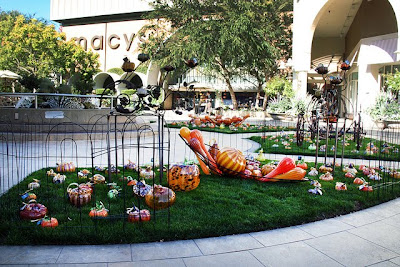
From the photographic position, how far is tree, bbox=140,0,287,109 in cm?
2650

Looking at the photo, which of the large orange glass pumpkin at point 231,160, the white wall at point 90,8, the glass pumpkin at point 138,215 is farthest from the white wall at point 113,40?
the glass pumpkin at point 138,215

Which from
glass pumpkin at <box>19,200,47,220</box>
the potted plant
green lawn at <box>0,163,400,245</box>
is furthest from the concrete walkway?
the potted plant

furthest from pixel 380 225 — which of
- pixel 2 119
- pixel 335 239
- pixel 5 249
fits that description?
pixel 2 119

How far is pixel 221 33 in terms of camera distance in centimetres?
2592

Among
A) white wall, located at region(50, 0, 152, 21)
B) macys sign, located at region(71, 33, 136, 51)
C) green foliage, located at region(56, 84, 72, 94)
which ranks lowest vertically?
green foliage, located at region(56, 84, 72, 94)

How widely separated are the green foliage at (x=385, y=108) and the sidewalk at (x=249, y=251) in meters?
15.9

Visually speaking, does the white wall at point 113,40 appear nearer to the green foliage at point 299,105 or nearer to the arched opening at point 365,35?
the arched opening at point 365,35

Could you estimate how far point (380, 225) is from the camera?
4.53 meters

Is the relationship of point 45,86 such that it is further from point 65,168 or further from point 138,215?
point 138,215

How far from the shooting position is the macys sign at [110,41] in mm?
52497

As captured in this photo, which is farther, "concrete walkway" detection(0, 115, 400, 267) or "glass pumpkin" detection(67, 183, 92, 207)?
"glass pumpkin" detection(67, 183, 92, 207)

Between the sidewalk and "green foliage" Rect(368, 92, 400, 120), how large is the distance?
1594cm

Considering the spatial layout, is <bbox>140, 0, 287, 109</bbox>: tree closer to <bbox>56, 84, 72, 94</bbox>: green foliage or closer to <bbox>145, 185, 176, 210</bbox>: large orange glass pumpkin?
<bbox>56, 84, 72, 94</bbox>: green foliage

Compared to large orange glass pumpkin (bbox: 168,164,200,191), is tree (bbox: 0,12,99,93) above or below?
above
